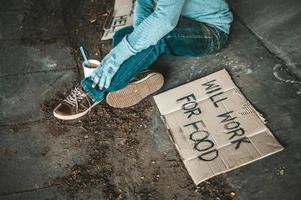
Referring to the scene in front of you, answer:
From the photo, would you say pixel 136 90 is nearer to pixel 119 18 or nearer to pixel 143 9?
pixel 143 9

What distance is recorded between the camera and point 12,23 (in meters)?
2.90

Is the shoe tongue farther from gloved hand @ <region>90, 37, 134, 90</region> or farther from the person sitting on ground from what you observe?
gloved hand @ <region>90, 37, 134, 90</region>

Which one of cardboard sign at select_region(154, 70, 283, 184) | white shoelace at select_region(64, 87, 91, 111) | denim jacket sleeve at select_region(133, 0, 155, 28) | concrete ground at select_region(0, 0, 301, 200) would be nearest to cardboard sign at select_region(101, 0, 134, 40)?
concrete ground at select_region(0, 0, 301, 200)

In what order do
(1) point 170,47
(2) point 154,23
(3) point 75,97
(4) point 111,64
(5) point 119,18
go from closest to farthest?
(2) point 154,23
(4) point 111,64
(1) point 170,47
(3) point 75,97
(5) point 119,18

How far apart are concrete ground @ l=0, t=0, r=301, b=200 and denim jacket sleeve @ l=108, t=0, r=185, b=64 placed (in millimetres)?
423

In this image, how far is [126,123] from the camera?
209cm

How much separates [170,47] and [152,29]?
28 cm

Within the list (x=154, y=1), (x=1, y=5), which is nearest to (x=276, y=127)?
(x=154, y=1)

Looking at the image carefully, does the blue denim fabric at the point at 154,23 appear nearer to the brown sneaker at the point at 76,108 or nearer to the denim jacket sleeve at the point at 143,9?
the denim jacket sleeve at the point at 143,9

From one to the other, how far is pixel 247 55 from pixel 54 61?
130cm

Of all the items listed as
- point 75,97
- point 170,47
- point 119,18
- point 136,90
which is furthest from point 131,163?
point 119,18

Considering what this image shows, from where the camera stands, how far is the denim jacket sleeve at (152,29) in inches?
66.8

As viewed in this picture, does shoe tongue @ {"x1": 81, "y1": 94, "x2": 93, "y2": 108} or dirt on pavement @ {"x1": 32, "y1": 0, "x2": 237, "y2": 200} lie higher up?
shoe tongue @ {"x1": 81, "y1": 94, "x2": 93, "y2": 108}

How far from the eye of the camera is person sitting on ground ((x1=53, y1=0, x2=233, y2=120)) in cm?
181
